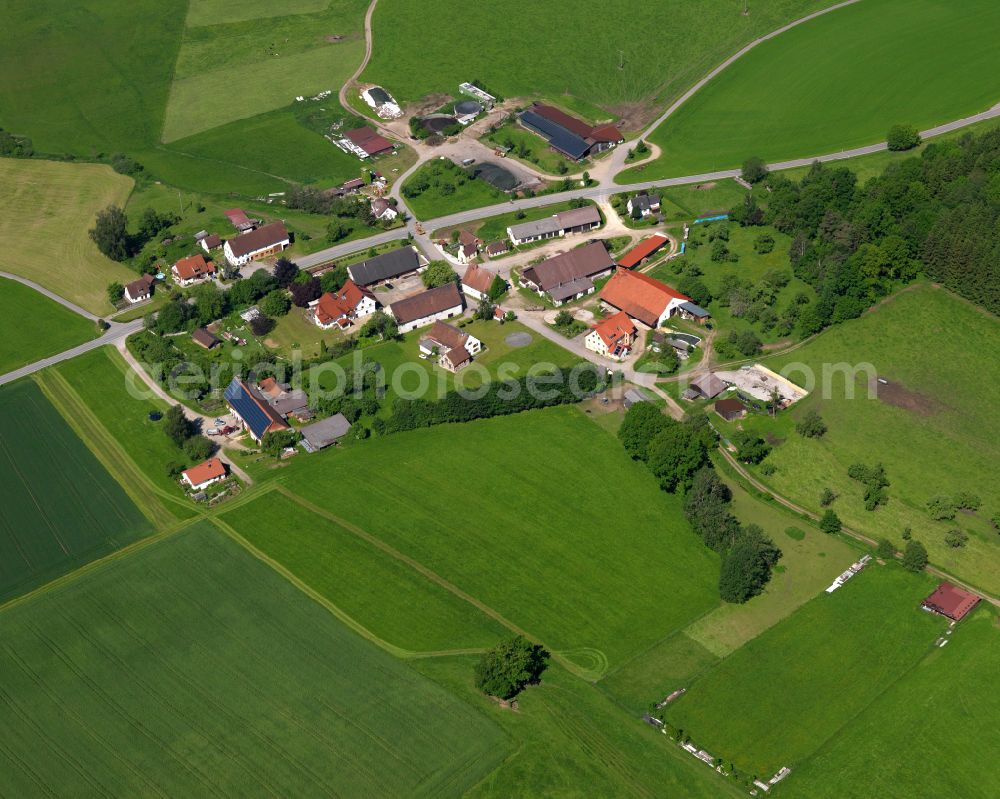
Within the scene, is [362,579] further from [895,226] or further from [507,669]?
[895,226]

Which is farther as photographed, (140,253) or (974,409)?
(140,253)

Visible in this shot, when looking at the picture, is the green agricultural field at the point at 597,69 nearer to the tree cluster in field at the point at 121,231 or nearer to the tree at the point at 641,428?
the tree cluster in field at the point at 121,231

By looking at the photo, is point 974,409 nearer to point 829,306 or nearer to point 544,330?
point 829,306

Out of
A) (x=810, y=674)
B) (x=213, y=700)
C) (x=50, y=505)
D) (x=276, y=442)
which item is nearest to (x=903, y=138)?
(x=810, y=674)

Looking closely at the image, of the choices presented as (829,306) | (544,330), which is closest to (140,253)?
(544,330)

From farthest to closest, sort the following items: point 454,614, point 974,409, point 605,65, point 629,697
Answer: point 605,65 → point 974,409 → point 454,614 → point 629,697

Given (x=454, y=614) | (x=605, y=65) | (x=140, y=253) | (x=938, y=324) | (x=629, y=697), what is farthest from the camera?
(x=605, y=65)

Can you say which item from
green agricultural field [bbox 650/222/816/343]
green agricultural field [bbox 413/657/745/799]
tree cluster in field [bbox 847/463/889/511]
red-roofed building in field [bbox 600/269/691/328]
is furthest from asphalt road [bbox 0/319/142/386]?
tree cluster in field [bbox 847/463/889/511]

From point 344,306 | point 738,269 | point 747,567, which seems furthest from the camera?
point 738,269
